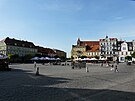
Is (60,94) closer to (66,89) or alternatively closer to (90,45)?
(66,89)

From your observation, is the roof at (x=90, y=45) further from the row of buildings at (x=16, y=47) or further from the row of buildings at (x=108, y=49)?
the row of buildings at (x=16, y=47)

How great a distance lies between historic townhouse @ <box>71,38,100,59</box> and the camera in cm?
11000

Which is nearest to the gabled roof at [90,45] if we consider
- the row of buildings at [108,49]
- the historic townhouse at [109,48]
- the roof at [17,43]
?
the row of buildings at [108,49]

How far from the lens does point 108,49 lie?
10450 cm

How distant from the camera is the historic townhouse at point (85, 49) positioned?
11000cm

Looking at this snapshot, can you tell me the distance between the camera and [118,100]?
27.6 feet

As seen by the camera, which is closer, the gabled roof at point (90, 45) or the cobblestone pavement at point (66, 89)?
the cobblestone pavement at point (66, 89)

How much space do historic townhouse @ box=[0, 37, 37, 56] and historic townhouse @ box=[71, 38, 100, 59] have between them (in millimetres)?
24632

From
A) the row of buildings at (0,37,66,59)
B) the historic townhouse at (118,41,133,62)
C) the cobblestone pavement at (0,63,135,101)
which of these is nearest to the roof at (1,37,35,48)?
the row of buildings at (0,37,66,59)

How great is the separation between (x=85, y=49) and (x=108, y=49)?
47.1ft

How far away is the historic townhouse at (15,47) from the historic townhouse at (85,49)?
80.8 feet

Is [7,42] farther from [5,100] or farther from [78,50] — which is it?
[5,100]

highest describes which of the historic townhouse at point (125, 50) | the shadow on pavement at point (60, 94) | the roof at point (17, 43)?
the roof at point (17, 43)

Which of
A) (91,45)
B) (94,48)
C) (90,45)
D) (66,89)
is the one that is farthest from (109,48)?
(66,89)
